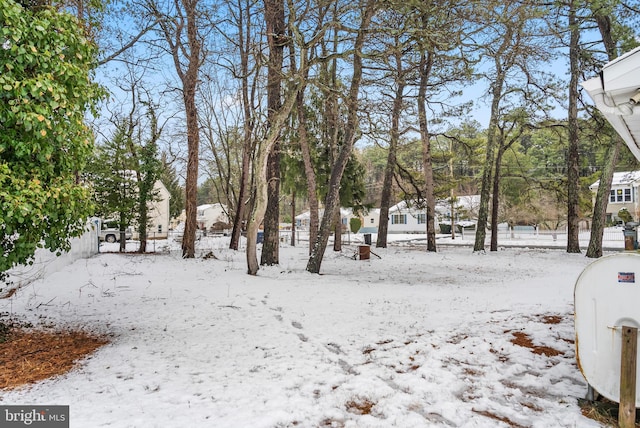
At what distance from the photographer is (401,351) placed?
4.15m

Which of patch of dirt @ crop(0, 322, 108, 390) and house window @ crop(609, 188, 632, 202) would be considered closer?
patch of dirt @ crop(0, 322, 108, 390)

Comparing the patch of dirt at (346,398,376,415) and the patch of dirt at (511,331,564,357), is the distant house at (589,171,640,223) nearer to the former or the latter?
the patch of dirt at (511,331,564,357)

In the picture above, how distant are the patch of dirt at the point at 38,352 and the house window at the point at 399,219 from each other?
129 feet

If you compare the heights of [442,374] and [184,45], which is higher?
[184,45]

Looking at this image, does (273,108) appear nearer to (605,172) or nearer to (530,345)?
(530,345)

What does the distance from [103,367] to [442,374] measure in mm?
3209

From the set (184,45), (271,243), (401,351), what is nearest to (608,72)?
(401,351)

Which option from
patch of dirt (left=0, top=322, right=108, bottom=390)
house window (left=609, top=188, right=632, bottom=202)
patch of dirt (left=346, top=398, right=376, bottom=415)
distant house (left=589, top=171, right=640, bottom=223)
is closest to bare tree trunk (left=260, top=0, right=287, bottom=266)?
patch of dirt (left=0, top=322, right=108, bottom=390)

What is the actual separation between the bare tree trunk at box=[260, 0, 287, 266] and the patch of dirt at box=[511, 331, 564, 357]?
254 inches

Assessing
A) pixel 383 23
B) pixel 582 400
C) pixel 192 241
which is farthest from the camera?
pixel 192 241

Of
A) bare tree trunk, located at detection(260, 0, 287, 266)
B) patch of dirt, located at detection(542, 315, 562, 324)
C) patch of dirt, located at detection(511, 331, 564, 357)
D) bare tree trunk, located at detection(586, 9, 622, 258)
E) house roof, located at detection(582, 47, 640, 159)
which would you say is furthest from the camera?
bare tree trunk, located at detection(586, 9, 622, 258)

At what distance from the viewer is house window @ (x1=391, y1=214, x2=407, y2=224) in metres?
42.4

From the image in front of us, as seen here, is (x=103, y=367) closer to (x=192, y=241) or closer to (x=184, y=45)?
(x=192, y=241)

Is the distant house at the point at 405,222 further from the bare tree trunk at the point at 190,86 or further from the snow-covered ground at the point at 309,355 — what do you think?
the snow-covered ground at the point at 309,355
